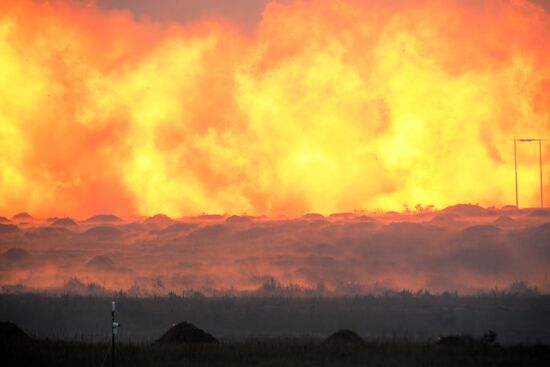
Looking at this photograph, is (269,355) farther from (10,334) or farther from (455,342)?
(10,334)

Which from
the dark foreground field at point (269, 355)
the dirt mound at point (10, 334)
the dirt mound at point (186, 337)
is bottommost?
the dark foreground field at point (269, 355)

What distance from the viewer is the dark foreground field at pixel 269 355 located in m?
73.2

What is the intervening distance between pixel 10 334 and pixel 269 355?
2854cm

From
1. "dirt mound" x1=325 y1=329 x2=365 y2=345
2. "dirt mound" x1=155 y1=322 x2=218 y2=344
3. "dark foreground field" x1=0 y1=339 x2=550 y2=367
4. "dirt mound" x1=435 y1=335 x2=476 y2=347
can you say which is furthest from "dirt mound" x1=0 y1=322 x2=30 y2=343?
"dirt mound" x1=435 y1=335 x2=476 y2=347

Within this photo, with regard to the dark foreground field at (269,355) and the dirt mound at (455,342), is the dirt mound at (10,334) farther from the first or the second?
the dirt mound at (455,342)

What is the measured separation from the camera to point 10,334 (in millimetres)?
90688

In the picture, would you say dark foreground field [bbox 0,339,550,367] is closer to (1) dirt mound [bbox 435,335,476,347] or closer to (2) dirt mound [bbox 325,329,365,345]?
(1) dirt mound [bbox 435,335,476,347]

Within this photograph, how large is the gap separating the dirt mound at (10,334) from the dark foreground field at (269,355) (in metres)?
3.45

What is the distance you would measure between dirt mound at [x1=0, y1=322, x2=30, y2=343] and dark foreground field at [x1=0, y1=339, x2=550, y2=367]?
136 inches

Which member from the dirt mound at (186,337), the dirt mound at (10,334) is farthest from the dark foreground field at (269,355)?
the dirt mound at (186,337)

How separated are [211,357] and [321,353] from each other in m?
9.86

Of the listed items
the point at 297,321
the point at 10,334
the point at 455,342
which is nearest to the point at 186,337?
the point at 10,334

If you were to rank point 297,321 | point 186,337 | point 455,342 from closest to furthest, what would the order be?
point 455,342, point 186,337, point 297,321

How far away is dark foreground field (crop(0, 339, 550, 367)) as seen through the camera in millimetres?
73188
